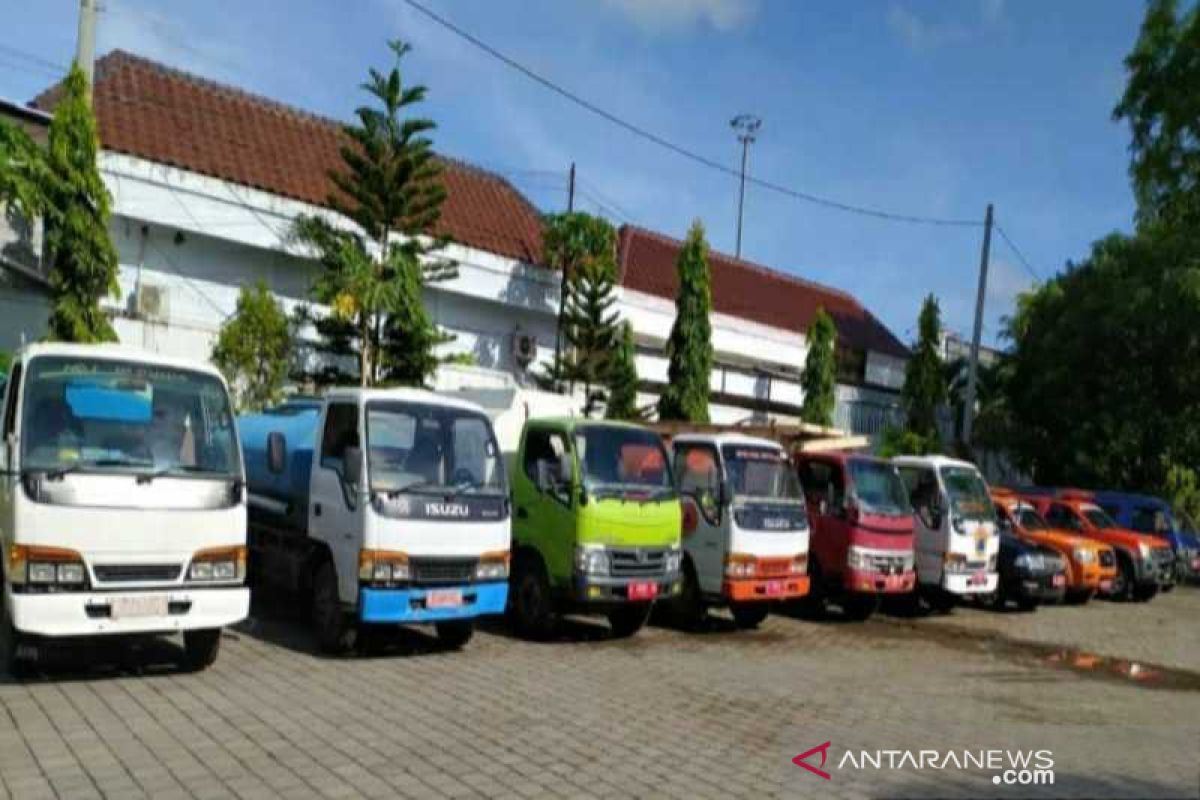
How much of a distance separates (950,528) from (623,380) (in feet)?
35.2

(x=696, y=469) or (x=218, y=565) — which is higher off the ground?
(x=696, y=469)

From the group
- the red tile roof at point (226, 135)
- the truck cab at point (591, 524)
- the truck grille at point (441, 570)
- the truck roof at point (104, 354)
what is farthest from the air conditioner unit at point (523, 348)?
the truck roof at point (104, 354)

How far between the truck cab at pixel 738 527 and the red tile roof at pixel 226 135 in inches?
418

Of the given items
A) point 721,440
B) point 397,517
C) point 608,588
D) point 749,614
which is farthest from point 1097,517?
point 397,517

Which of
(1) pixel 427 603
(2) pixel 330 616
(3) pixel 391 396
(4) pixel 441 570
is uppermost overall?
(3) pixel 391 396

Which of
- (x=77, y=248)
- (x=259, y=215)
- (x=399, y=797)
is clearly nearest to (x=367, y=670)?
(x=399, y=797)

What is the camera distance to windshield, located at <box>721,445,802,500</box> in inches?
515

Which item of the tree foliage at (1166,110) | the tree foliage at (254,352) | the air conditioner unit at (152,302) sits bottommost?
the tree foliage at (254,352)

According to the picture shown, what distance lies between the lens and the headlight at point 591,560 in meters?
11.1

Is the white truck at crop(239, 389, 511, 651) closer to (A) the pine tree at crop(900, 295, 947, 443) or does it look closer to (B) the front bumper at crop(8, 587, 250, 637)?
(B) the front bumper at crop(8, 587, 250, 637)

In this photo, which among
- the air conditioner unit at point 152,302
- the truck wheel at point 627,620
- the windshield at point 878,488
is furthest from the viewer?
the air conditioner unit at point 152,302

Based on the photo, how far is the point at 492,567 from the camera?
10.3 metres

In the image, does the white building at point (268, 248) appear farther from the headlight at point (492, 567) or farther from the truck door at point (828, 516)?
the truck door at point (828, 516)

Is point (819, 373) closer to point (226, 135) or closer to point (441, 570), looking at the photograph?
point (226, 135)
